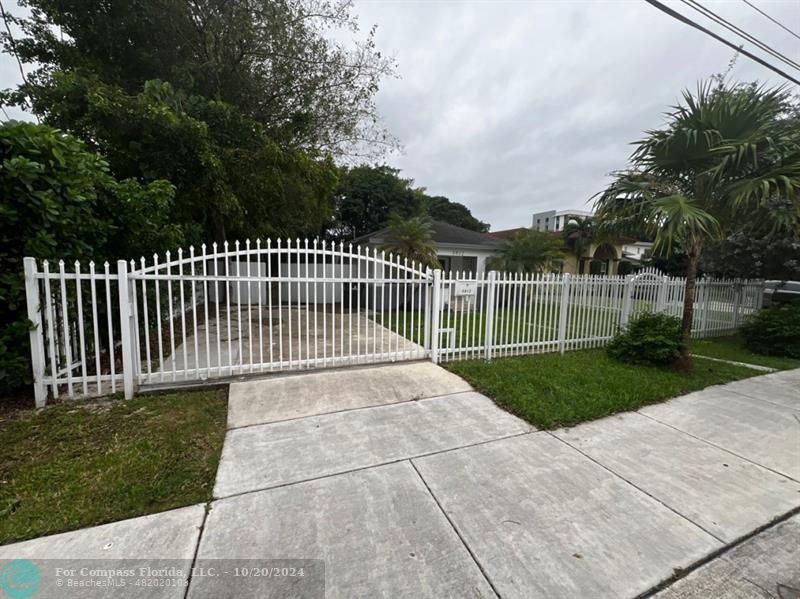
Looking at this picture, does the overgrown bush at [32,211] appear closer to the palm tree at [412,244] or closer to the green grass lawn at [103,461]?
the green grass lawn at [103,461]

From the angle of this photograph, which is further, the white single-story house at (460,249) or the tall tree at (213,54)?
the white single-story house at (460,249)

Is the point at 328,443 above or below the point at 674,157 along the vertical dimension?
below

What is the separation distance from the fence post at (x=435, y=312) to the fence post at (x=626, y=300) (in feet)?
13.1

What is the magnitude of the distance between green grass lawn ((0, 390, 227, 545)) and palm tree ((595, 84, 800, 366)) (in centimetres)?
624

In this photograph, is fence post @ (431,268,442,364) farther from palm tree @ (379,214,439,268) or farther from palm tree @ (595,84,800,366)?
palm tree @ (379,214,439,268)

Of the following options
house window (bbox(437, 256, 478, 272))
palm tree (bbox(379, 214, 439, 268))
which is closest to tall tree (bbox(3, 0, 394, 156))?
palm tree (bbox(379, 214, 439, 268))

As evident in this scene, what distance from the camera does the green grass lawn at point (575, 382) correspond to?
13.5ft

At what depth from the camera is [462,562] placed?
2.02m

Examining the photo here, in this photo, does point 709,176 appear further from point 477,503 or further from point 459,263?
point 459,263

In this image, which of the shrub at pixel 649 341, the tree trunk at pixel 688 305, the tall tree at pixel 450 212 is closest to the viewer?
the tree trunk at pixel 688 305

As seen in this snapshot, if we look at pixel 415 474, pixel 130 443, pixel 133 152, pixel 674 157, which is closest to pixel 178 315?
pixel 133 152

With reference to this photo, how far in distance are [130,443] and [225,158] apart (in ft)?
24.6

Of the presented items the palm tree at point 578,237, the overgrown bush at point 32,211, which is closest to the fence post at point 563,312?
the overgrown bush at point 32,211

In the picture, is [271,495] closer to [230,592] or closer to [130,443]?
[230,592]
